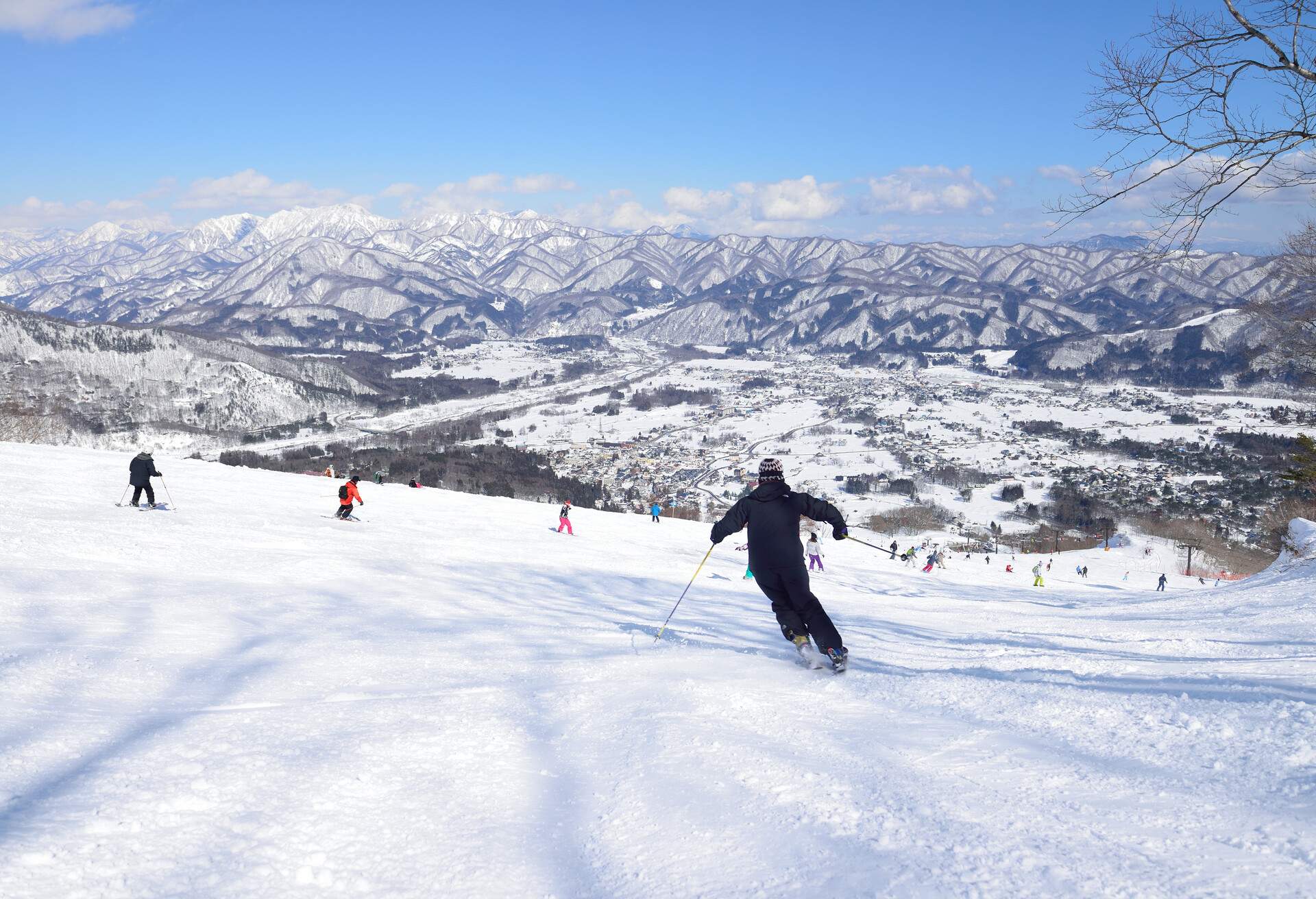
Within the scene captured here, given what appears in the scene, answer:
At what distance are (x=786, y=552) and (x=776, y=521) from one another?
0.98ft

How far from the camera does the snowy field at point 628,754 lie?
124 inches

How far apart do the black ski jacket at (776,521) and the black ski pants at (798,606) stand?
8 centimetres

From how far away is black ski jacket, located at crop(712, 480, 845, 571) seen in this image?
6.88m

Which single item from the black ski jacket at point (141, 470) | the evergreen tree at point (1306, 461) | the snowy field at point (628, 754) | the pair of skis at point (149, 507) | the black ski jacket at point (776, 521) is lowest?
the pair of skis at point (149, 507)

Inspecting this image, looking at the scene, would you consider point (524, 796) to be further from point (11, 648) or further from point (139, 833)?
point (11, 648)

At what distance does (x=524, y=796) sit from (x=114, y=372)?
195 metres

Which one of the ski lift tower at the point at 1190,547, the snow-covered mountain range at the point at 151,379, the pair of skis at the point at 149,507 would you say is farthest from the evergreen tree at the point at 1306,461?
the snow-covered mountain range at the point at 151,379

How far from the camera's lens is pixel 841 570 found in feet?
76.9

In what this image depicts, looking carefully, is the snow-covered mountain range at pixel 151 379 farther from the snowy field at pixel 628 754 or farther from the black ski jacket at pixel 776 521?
the black ski jacket at pixel 776 521

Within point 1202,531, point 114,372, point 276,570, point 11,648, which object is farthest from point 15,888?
point 114,372

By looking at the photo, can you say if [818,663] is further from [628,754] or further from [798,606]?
[628,754]

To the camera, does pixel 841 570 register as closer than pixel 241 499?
No

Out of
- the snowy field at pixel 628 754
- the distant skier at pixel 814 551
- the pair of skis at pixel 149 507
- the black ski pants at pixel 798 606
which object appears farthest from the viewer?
the distant skier at pixel 814 551

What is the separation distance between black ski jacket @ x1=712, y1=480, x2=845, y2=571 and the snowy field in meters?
1.00
